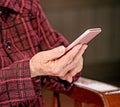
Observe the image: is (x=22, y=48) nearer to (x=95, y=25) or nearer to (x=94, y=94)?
(x=94, y=94)

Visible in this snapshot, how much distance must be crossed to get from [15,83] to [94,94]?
232 mm

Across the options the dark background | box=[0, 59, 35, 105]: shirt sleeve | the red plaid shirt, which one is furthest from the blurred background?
box=[0, 59, 35, 105]: shirt sleeve

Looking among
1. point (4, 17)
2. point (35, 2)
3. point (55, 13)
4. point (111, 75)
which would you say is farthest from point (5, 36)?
point (111, 75)

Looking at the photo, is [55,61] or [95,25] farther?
[95,25]

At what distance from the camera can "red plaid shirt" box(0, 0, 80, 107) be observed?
39.8 inches

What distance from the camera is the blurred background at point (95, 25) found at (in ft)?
A: 12.9

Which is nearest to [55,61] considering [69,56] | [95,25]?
[69,56]

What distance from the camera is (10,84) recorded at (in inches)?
39.8

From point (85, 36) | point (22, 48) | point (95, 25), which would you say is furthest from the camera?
point (95, 25)

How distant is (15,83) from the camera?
1012 millimetres

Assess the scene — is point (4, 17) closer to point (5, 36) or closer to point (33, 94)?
point (5, 36)

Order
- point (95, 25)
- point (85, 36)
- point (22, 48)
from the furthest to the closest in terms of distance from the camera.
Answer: point (95, 25), point (22, 48), point (85, 36)

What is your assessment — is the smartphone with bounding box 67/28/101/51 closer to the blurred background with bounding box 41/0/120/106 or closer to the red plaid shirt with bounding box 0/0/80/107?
the red plaid shirt with bounding box 0/0/80/107

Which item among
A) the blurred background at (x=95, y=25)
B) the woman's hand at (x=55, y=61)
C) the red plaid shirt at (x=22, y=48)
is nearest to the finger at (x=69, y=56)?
the woman's hand at (x=55, y=61)
